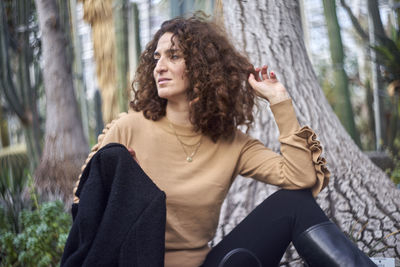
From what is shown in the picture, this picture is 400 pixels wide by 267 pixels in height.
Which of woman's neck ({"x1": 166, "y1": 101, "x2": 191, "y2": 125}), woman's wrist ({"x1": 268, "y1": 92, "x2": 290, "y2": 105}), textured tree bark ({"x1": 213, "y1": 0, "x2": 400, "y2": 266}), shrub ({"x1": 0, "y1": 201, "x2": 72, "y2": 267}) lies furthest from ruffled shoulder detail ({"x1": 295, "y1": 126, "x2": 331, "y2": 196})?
shrub ({"x1": 0, "y1": 201, "x2": 72, "y2": 267})

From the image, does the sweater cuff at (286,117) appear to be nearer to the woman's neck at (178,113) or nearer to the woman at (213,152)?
the woman at (213,152)

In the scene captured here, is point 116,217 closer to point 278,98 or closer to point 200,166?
point 200,166

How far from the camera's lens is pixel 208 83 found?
6.60 ft

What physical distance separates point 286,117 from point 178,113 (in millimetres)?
469

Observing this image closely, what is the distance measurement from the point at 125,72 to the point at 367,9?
2.18 metres

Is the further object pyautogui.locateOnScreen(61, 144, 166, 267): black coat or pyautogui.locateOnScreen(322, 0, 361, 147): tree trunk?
pyautogui.locateOnScreen(322, 0, 361, 147): tree trunk

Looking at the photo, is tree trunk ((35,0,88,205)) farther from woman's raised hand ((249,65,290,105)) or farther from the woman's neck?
woman's raised hand ((249,65,290,105))

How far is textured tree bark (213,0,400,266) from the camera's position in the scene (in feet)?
8.32

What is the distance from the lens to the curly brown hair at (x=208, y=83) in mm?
1990

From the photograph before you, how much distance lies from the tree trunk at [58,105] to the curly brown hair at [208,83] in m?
2.49

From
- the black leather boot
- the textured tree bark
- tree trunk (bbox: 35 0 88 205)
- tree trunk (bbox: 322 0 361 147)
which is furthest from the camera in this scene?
tree trunk (bbox: 35 0 88 205)

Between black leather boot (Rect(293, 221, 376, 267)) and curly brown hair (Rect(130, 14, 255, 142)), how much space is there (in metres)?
0.58

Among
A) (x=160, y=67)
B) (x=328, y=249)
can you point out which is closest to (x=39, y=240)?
(x=160, y=67)

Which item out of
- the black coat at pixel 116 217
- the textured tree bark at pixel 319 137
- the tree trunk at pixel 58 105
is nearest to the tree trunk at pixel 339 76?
the textured tree bark at pixel 319 137
